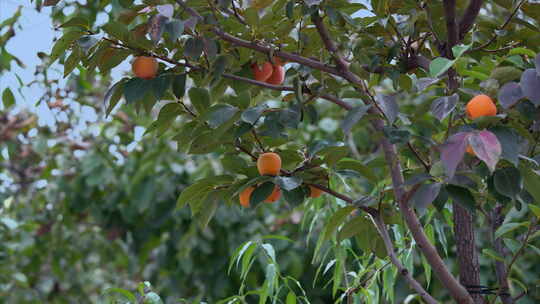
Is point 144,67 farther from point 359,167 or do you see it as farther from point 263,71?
point 359,167

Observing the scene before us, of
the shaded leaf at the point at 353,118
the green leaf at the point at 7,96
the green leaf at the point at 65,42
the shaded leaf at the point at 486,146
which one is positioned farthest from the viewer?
the green leaf at the point at 7,96

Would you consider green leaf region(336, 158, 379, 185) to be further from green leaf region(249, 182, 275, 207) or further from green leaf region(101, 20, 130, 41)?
green leaf region(101, 20, 130, 41)

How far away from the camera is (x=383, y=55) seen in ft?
3.61

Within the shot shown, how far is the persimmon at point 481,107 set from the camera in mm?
838

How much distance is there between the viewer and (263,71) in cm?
108

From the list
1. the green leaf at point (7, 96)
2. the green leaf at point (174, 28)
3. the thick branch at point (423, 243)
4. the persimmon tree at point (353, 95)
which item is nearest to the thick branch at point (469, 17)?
the persimmon tree at point (353, 95)

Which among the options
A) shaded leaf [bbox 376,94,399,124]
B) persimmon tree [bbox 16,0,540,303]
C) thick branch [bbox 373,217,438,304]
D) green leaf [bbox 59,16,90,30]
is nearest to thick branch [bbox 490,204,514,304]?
persimmon tree [bbox 16,0,540,303]

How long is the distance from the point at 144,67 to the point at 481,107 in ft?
1.36

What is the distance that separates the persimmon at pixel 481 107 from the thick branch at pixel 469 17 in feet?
0.79

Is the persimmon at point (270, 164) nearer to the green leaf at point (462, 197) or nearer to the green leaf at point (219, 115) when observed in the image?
the green leaf at point (219, 115)

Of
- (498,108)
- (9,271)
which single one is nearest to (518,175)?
(498,108)

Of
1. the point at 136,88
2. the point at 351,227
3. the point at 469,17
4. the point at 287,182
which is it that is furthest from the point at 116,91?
the point at 469,17

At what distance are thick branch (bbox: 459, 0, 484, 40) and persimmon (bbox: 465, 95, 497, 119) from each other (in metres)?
0.24

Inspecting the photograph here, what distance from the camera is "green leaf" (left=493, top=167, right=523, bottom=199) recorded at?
0.87 m
